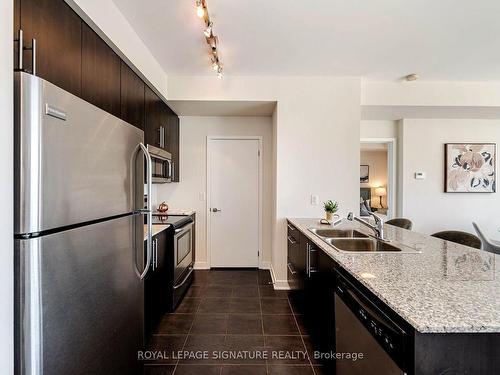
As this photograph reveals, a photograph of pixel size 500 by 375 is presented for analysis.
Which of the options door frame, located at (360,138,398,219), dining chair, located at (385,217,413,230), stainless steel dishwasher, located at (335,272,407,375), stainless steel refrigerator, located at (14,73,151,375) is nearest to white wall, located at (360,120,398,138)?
door frame, located at (360,138,398,219)

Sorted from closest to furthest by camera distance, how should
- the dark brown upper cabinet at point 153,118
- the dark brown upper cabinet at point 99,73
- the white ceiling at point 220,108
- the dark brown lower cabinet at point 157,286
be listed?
the dark brown upper cabinet at point 99,73, the dark brown lower cabinet at point 157,286, the dark brown upper cabinet at point 153,118, the white ceiling at point 220,108

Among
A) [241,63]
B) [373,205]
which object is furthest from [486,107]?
[373,205]

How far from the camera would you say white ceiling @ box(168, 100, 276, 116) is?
3.40m

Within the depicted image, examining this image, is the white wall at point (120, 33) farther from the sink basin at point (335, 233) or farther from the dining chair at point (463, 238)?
the dining chair at point (463, 238)

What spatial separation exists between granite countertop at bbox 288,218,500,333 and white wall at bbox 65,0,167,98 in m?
2.07

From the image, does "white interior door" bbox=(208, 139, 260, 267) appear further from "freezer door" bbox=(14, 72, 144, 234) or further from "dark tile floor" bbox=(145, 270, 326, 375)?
"freezer door" bbox=(14, 72, 144, 234)

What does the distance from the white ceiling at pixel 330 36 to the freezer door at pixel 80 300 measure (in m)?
1.72

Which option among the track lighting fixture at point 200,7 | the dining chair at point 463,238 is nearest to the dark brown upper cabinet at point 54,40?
the track lighting fixture at point 200,7

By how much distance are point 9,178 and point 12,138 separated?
118mm

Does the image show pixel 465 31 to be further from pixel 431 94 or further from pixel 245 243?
pixel 245 243

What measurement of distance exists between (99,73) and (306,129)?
89.7 inches

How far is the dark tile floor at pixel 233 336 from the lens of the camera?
6.26ft

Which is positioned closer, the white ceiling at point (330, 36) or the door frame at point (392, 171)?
the white ceiling at point (330, 36)

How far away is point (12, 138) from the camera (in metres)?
0.79
